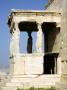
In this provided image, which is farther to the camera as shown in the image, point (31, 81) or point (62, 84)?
point (31, 81)

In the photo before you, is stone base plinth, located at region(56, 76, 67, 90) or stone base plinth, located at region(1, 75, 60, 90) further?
stone base plinth, located at region(1, 75, 60, 90)

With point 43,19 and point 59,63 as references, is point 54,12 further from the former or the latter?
point 59,63

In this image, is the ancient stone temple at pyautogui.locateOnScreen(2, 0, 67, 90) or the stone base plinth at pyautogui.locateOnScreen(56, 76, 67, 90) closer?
the stone base plinth at pyautogui.locateOnScreen(56, 76, 67, 90)

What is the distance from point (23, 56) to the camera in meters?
30.5

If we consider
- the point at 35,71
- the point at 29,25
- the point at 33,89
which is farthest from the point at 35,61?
the point at 29,25

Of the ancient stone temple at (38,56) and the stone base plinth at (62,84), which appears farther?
the ancient stone temple at (38,56)

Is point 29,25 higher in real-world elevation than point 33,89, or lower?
higher

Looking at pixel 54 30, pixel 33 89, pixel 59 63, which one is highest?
pixel 54 30

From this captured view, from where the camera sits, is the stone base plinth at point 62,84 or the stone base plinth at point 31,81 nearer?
the stone base plinth at point 62,84

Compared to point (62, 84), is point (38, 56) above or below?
above

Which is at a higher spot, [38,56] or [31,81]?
[38,56]

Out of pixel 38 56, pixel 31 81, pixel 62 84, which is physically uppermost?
pixel 38 56

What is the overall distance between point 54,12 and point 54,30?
206 centimetres

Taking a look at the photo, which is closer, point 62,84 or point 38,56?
point 62,84
